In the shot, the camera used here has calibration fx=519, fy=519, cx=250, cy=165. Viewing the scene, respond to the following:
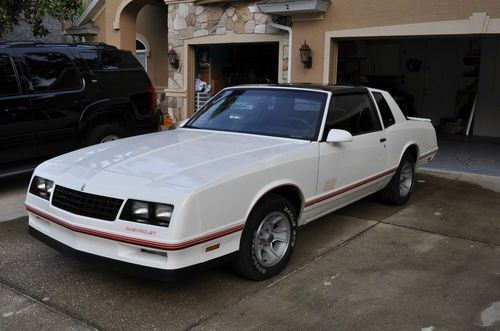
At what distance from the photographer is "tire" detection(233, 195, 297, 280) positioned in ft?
13.1

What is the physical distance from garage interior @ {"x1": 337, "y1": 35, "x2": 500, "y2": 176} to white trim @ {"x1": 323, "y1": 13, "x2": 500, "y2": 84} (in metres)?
2.62

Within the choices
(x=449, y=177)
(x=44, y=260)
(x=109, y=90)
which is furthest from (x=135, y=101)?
(x=449, y=177)

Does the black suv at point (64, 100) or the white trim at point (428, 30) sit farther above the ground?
the white trim at point (428, 30)

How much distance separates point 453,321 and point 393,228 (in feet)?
7.08

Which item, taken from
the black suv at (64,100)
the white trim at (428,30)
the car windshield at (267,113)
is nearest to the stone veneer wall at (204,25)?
the white trim at (428,30)

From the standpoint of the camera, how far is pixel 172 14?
12.6 m

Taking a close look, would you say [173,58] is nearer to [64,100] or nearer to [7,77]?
[64,100]

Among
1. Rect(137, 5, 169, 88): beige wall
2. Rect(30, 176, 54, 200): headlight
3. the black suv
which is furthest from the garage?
Rect(30, 176, 54, 200): headlight

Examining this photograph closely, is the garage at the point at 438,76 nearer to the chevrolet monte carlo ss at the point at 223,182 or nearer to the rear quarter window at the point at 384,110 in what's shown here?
the rear quarter window at the point at 384,110

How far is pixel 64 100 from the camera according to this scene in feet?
24.3

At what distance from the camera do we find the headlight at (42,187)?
4146 mm

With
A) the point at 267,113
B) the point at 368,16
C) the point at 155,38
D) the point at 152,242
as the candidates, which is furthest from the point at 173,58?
the point at 152,242

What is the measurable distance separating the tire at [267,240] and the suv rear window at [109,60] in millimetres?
4850

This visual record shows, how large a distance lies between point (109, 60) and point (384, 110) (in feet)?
14.5
